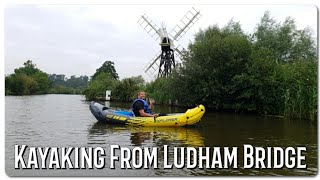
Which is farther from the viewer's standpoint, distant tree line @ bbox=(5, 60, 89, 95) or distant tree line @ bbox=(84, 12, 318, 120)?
distant tree line @ bbox=(5, 60, 89, 95)

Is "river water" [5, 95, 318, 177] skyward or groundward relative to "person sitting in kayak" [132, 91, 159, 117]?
groundward

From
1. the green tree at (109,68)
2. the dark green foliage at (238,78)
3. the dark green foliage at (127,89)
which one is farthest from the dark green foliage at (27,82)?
the dark green foliage at (238,78)

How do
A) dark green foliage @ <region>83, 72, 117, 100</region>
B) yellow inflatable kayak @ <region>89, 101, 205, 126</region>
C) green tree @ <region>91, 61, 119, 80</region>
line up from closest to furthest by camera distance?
yellow inflatable kayak @ <region>89, 101, 205, 126</region>, dark green foliage @ <region>83, 72, 117, 100</region>, green tree @ <region>91, 61, 119, 80</region>

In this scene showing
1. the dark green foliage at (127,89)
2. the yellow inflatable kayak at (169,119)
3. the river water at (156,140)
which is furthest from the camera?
the dark green foliage at (127,89)

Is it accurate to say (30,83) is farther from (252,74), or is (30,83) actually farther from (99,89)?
(252,74)

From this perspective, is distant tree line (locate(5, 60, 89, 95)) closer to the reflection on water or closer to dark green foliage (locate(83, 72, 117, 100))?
dark green foliage (locate(83, 72, 117, 100))

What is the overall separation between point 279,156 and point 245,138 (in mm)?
2655

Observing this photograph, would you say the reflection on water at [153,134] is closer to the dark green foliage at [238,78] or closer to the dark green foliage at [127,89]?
the dark green foliage at [238,78]

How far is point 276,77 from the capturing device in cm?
2138

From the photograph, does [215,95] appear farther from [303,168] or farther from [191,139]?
[303,168]

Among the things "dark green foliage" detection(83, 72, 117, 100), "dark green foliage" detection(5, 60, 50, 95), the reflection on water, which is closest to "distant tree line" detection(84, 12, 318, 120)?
the reflection on water

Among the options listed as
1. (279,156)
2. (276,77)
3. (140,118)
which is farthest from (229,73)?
(279,156)

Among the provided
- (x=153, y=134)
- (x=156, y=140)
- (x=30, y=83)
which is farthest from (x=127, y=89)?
(x=30, y=83)

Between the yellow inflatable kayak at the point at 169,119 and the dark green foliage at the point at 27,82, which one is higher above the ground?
the dark green foliage at the point at 27,82
